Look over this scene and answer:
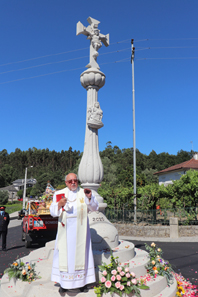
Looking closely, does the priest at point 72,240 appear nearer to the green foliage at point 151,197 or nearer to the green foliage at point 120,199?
the green foliage at point 151,197

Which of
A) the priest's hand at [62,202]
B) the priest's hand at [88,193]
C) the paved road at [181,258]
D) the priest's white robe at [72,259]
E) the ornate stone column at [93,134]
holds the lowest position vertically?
the paved road at [181,258]

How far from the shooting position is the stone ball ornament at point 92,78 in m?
5.72

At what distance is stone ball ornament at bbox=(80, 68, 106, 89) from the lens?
572 cm

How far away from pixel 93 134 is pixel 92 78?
55.1 inches

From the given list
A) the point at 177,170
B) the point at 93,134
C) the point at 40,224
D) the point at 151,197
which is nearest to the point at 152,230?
the point at 151,197

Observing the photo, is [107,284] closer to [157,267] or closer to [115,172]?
[157,267]

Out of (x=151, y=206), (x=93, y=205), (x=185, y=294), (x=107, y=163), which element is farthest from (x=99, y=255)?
(x=107, y=163)

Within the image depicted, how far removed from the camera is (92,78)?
571 centimetres

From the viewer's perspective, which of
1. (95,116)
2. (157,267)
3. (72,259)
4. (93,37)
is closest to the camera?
(72,259)

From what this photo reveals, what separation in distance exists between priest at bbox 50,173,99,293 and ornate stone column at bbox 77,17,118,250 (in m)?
1.37

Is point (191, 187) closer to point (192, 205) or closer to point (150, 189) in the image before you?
point (192, 205)

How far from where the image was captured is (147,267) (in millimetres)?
4086

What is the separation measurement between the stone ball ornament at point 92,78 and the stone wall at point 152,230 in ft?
26.0

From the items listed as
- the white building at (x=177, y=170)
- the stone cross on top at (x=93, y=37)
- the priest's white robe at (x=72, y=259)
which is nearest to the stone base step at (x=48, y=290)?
the priest's white robe at (x=72, y=259)
